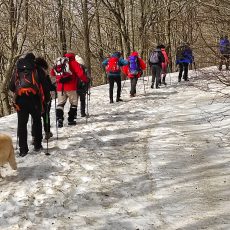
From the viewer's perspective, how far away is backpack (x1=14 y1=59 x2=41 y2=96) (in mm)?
7414

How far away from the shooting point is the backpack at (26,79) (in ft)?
24.3

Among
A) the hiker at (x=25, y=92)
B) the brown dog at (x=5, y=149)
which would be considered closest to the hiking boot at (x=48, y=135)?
the hiker at (x=25, y=92)

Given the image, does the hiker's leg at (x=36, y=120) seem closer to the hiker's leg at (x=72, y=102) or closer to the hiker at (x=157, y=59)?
the hiker's leg at (x=72, y=102)

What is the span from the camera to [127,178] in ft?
21.2

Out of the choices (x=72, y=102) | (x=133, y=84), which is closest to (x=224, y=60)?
→ (x=72, y=102)

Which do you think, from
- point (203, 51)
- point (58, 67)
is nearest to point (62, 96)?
point (58, 67)

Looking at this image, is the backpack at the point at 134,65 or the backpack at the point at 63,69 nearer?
the backpack at the point at 63,69

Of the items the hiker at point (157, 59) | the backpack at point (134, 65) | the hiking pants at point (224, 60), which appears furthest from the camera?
the hiker at point (157, 59)

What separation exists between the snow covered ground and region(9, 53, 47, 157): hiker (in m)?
0.59

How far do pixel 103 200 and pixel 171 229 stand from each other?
1232 millimetres

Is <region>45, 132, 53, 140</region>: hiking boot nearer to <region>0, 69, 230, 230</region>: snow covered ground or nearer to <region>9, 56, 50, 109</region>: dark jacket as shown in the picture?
<region>0, 69, 230, 230</region>: snow covered ground

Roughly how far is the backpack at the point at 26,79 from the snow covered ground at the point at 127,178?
1297 mm

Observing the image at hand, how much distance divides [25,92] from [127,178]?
263 cm

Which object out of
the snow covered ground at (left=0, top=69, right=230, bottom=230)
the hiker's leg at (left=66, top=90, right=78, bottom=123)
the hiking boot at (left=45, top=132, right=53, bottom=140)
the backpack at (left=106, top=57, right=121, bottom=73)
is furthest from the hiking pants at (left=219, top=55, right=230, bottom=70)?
the backpack at (left=106, top=57, right=121, bottom=73)
